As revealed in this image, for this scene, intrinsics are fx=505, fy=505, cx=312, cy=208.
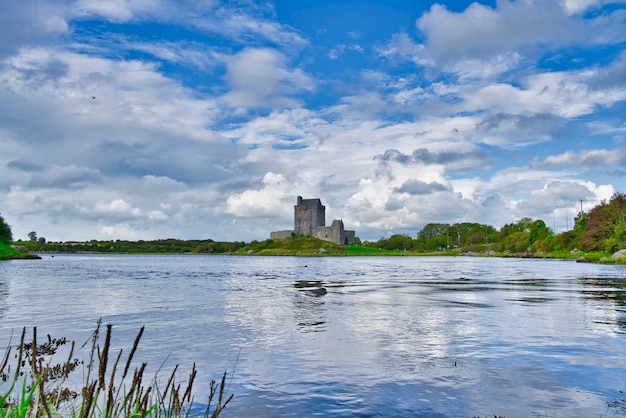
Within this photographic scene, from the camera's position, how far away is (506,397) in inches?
403

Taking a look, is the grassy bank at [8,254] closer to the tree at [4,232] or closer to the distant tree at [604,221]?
the tree at [4,232]

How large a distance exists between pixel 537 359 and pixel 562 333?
482cm

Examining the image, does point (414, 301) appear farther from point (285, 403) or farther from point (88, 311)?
point (285, 403)

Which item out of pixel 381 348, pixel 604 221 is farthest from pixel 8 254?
pixel 604 221

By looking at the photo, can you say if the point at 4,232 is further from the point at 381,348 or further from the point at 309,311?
the point at 381,348

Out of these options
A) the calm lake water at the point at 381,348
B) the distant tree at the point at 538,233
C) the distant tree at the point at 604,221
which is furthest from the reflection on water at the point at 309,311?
the distant tree at the point at 538,233

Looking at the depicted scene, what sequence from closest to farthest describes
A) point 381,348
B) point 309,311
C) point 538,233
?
point 381,348
point 309,311
point 538,233

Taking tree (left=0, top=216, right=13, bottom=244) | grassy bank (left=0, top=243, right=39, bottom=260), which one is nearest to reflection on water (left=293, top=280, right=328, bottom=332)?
grassy bank (left=0, top=243, right=39, bottom=260)

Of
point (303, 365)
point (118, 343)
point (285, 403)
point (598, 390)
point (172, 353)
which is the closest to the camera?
point (285, 403)

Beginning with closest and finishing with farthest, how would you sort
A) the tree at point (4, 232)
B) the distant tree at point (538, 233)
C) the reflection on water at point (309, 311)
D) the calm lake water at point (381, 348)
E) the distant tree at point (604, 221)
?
the calm lake water at point (381, 348) → the reflection on water at point (309, 311) → the distant tree at point (604, 221) → the tree at point (4, 232) → the distant tree at point (538, 233)

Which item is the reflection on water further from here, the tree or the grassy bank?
the tree

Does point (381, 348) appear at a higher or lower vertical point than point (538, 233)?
lower

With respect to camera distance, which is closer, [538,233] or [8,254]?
[8,254]

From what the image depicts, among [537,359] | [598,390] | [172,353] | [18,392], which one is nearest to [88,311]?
[172,353]
